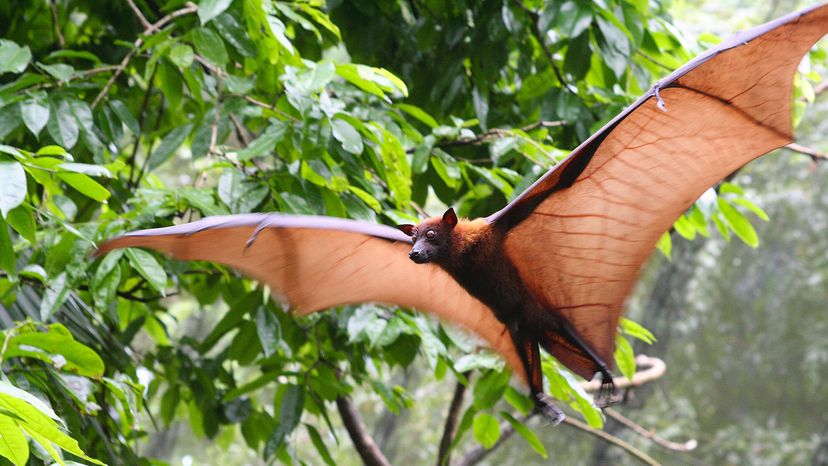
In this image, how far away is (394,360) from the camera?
357cm

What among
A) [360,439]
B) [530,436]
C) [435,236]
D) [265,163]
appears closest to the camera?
[435,236]

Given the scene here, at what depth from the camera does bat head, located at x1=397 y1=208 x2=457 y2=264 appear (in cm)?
235

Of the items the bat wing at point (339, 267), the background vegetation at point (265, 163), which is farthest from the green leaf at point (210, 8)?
the bat wing at point (339, 267)

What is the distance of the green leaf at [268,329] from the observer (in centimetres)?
329

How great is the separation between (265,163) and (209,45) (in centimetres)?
99

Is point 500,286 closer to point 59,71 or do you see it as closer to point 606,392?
point 606,392

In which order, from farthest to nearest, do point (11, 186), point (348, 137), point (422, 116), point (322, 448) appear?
1. point (322, 448)
2. point (422, 116)
3. point (348, 137)
4. point (11, 186)

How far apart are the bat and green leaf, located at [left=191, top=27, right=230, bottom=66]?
2.31 feet

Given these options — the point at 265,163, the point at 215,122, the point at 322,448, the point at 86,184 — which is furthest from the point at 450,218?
the point at 265,163

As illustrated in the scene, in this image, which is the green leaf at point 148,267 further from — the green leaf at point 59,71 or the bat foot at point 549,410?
the bat foot at point 549,410

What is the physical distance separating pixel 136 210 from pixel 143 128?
112 centimetres

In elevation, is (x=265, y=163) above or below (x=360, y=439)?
above

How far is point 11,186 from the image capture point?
222 centimetres

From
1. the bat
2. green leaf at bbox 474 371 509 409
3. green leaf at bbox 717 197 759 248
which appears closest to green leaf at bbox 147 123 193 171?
the bat
